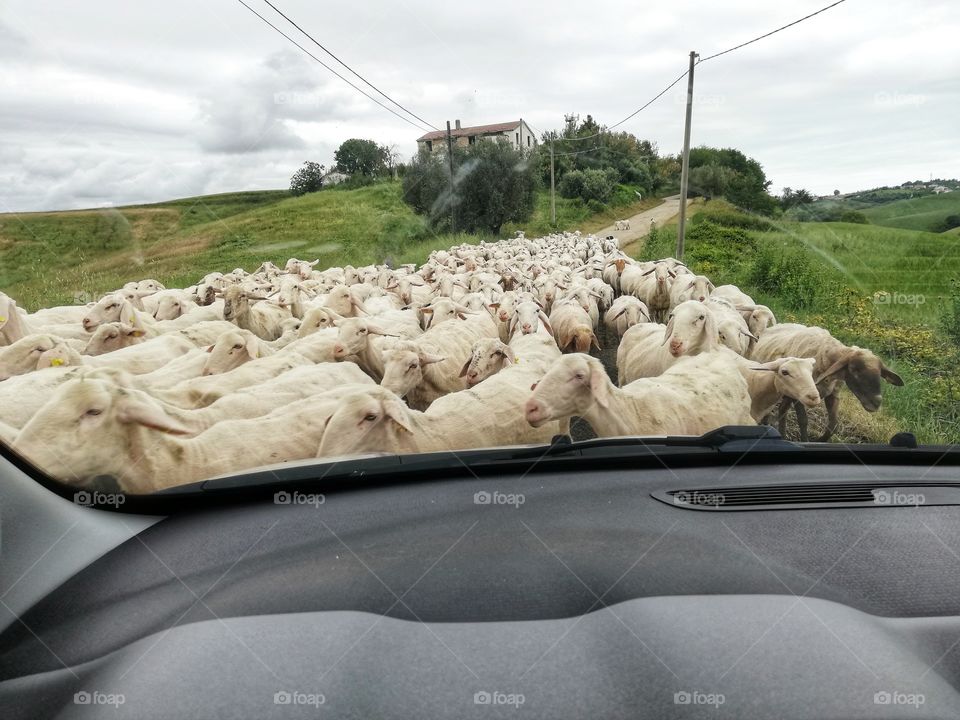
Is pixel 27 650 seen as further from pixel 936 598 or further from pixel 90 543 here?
pixel 936 598

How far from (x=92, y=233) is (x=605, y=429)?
289 cm

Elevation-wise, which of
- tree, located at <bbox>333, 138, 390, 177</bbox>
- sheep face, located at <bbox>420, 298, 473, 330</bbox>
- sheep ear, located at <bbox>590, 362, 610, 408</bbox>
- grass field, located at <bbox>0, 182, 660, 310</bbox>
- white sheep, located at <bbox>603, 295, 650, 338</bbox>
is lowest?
white sheep, located at <bbox>603, 295, 650, 338</bbox>

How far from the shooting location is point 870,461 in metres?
1.95

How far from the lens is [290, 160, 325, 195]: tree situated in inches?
147

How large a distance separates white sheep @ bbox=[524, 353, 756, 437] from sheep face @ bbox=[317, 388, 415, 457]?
70 centimetres

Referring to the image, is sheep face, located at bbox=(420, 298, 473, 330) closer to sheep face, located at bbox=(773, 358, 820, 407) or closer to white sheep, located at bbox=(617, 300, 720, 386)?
white sheep, located at bbox=(617, 300, 720, 386)

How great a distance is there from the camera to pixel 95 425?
7.36 ft

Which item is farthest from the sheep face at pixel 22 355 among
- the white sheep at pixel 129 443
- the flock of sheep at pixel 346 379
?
the white sheep at pixel 129 443

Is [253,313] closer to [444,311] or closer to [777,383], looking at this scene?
[444,311]

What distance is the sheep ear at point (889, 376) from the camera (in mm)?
4020

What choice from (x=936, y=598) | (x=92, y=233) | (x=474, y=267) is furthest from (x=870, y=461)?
(x=474, y=267)

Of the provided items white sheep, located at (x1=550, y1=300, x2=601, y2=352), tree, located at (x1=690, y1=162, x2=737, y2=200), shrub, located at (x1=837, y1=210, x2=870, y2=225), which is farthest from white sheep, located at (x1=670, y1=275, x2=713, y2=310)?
shrub, located at (x1=837, y1=210, x2=870, y2=225)

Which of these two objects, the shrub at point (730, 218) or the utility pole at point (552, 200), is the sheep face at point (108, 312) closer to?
the utility pole at point (552, 200)

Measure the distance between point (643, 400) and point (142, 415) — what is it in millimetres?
2509
